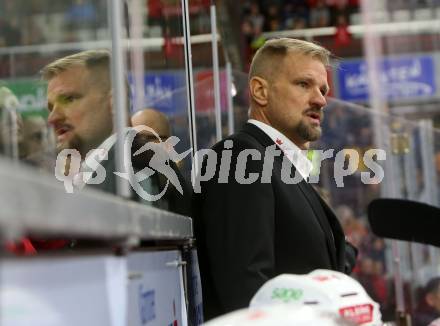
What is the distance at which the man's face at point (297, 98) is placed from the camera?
2.59m

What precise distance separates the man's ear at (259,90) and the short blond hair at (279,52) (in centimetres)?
2

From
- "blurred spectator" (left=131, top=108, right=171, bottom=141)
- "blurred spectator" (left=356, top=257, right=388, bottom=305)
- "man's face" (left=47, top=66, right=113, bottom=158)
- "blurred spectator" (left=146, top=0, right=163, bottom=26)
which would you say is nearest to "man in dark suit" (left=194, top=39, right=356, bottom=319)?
"blurred spectator" (left=131, top=108, right=171, bottom=141)

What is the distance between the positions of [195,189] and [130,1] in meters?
0.64

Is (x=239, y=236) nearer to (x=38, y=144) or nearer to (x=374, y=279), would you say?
(x=38, y=144)

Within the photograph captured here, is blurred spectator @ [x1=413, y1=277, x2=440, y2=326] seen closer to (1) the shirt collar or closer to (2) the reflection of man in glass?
(1) the shirt collar

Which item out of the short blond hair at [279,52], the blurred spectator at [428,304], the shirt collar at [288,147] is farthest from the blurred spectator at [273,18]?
the shirt collar at [288,147]

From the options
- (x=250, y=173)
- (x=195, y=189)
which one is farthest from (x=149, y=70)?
(x=250, y=173)

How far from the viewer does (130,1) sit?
81.8 inches

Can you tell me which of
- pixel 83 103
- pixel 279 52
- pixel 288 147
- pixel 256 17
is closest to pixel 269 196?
pixel 288 147

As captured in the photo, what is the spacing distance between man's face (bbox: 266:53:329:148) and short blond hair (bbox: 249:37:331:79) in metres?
0.02

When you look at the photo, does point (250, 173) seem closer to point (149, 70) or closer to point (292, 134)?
point (292, 134)

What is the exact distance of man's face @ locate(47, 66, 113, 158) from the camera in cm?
152

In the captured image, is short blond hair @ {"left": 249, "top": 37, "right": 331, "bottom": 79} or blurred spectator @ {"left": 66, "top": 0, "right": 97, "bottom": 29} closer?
blurred spectator @ {"left": 66, "top": 0, "right": 97, "bottom": 29}

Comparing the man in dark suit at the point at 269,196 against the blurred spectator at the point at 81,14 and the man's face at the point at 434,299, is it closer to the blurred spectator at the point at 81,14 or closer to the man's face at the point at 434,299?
the blurred spectator at the point at 81,14
